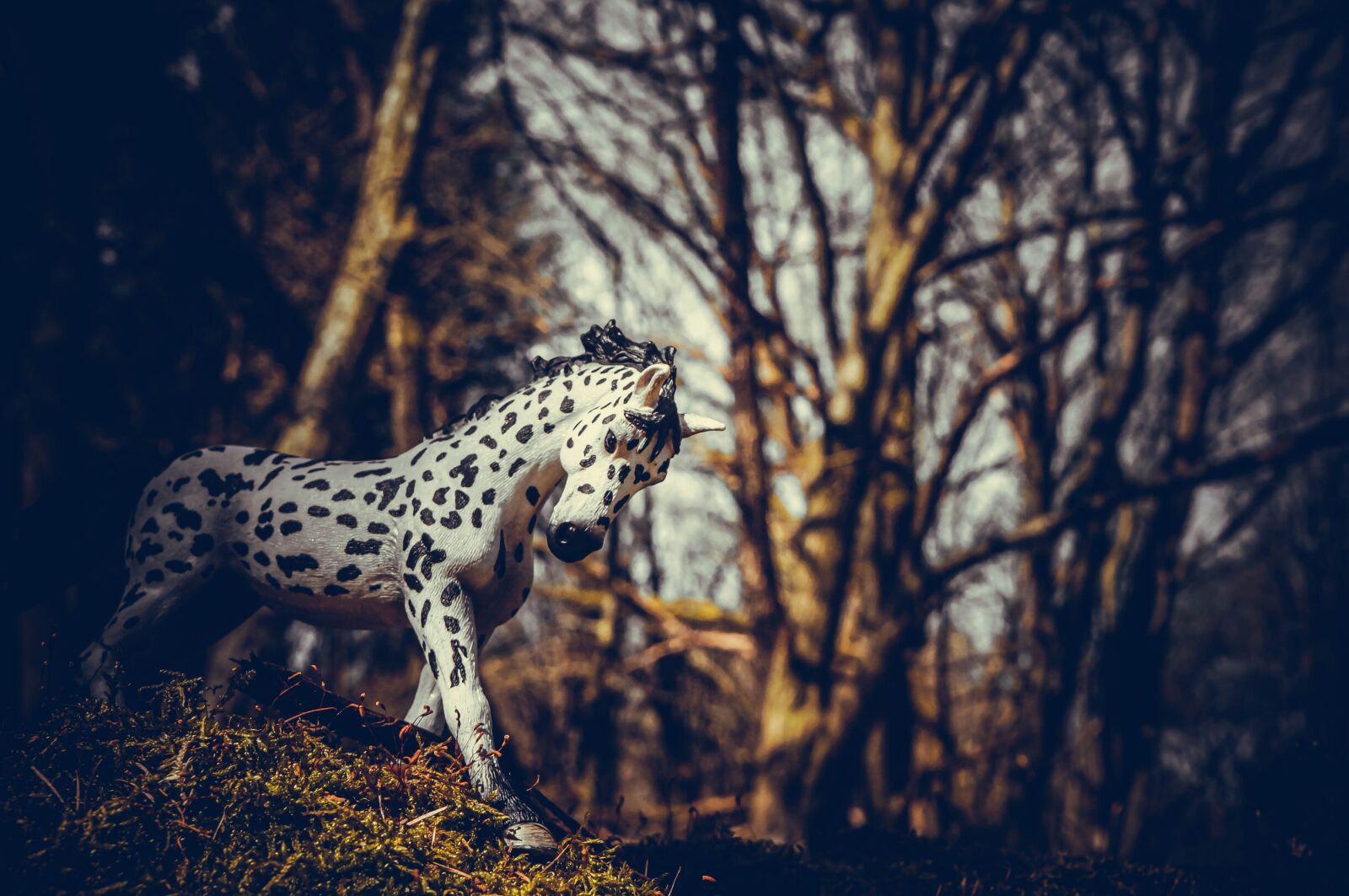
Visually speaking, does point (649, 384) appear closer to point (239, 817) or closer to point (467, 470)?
point (467, 470)

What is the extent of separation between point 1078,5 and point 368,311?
216 inches

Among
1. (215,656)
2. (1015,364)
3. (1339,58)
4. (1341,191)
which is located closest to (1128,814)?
(1015,364)

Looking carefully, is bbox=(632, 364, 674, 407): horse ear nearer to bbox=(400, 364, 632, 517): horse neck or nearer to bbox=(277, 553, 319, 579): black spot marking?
bbox=(400, 364, 632, 517): horse neck

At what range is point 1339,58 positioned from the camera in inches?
310

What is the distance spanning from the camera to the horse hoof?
236 cm

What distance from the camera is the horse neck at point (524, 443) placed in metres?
2.57

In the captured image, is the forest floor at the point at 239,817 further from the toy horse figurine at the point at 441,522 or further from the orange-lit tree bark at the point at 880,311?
the orange-lit tree bark at the point at 880,311

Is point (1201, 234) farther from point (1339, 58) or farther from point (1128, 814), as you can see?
point (1128, 814)

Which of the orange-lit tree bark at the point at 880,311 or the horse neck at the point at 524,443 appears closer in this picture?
the horse neck at the point at 524,443

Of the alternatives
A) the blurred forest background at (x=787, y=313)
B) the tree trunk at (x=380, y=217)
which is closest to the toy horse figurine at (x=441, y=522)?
the blurred forest background at (x=787, y=313)

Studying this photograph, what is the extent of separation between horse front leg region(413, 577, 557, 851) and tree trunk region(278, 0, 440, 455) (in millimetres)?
4665

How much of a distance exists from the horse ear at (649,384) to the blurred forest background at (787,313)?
2.97 metres

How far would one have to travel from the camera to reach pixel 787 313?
8820mm

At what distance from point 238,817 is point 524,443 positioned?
1134 millimetres
